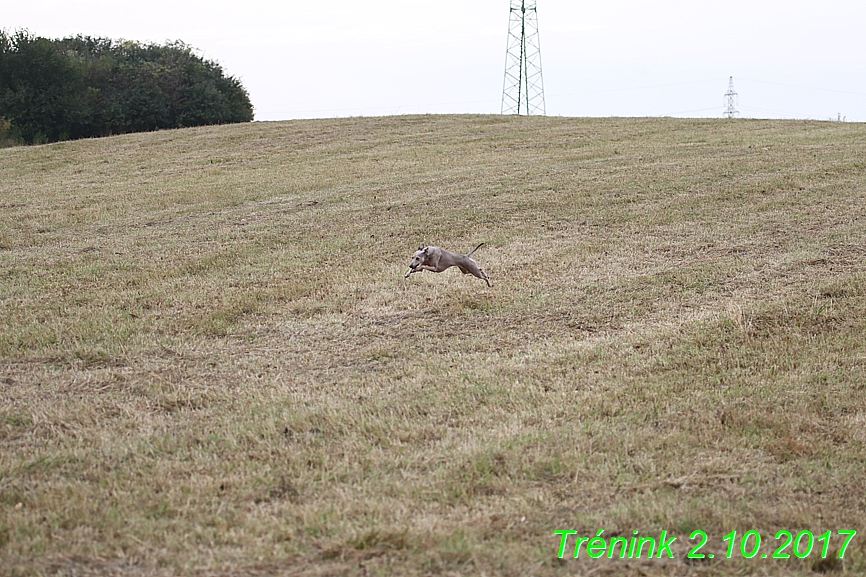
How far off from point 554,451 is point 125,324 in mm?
3807

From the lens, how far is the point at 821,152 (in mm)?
13242

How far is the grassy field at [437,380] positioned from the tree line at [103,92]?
16410 mm

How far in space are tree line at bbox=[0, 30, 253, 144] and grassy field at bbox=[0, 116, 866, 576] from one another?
16410mm

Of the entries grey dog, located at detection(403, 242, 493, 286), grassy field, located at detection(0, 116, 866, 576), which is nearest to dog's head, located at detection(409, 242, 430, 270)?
grey dog, located at detection(403, 242, 493, 286)

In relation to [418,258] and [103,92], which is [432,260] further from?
[103,92]

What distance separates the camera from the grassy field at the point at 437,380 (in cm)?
309

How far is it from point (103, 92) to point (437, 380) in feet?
87.3

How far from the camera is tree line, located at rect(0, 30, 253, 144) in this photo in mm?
25578

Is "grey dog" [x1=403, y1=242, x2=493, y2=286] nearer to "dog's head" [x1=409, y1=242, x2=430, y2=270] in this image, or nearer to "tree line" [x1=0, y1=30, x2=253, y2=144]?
"dog's head" [x1=409, y1=242, x2=430, y2=270]

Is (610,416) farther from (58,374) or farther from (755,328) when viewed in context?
(58,374)

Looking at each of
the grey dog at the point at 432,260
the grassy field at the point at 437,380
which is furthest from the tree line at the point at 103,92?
the grey dog at the point at 432,260

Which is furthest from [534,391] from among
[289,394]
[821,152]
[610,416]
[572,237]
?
[821,152]

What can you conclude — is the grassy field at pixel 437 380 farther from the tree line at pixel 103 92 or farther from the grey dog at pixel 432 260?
the tree line at pixel 103 92

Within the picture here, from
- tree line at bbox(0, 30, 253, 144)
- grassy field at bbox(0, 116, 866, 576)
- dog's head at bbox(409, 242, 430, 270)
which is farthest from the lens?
tree line at bbox(0, 30, 253, 144)
